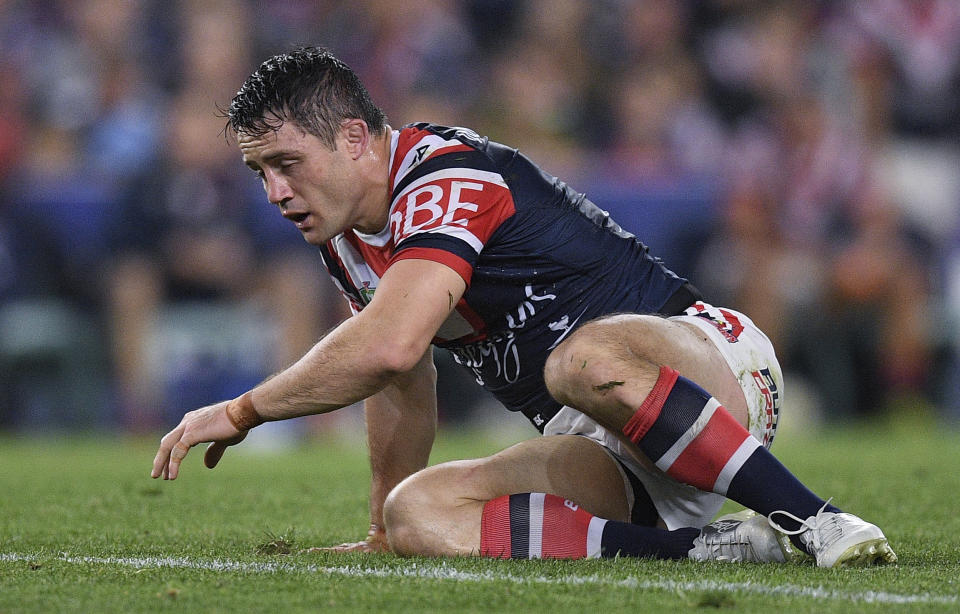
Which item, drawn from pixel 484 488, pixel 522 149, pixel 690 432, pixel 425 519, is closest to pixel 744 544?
pixel 690 432

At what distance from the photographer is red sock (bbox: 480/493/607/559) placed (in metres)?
3.19

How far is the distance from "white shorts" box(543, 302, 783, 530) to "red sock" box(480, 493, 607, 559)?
0.26 meters

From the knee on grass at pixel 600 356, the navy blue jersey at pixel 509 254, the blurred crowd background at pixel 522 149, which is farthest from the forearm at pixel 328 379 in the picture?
the blurred crowd background at pixel 522 149

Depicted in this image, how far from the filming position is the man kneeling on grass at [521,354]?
3.08m

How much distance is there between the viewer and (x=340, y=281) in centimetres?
395

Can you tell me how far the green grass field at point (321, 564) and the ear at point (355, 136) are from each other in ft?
3.48

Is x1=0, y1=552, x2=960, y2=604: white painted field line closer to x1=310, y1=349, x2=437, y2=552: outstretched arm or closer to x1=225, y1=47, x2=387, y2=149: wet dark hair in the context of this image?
x1=310, y1=349, x2=437, y2=552: outstretched arm

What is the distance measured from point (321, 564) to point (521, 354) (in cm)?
82

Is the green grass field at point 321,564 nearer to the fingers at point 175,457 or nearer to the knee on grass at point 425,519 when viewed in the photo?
the knee on grass at point 425,519

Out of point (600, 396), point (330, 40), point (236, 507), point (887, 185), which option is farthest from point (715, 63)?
point (600, 396)

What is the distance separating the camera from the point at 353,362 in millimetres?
3100

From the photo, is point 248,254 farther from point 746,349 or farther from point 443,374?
point 746,349

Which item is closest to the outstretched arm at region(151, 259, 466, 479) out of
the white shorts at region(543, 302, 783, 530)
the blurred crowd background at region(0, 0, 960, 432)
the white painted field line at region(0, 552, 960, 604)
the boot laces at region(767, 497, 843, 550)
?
the white painted field line at region(0, 552, 960, 604)

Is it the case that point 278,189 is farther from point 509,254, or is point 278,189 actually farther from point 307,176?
point 509,254
